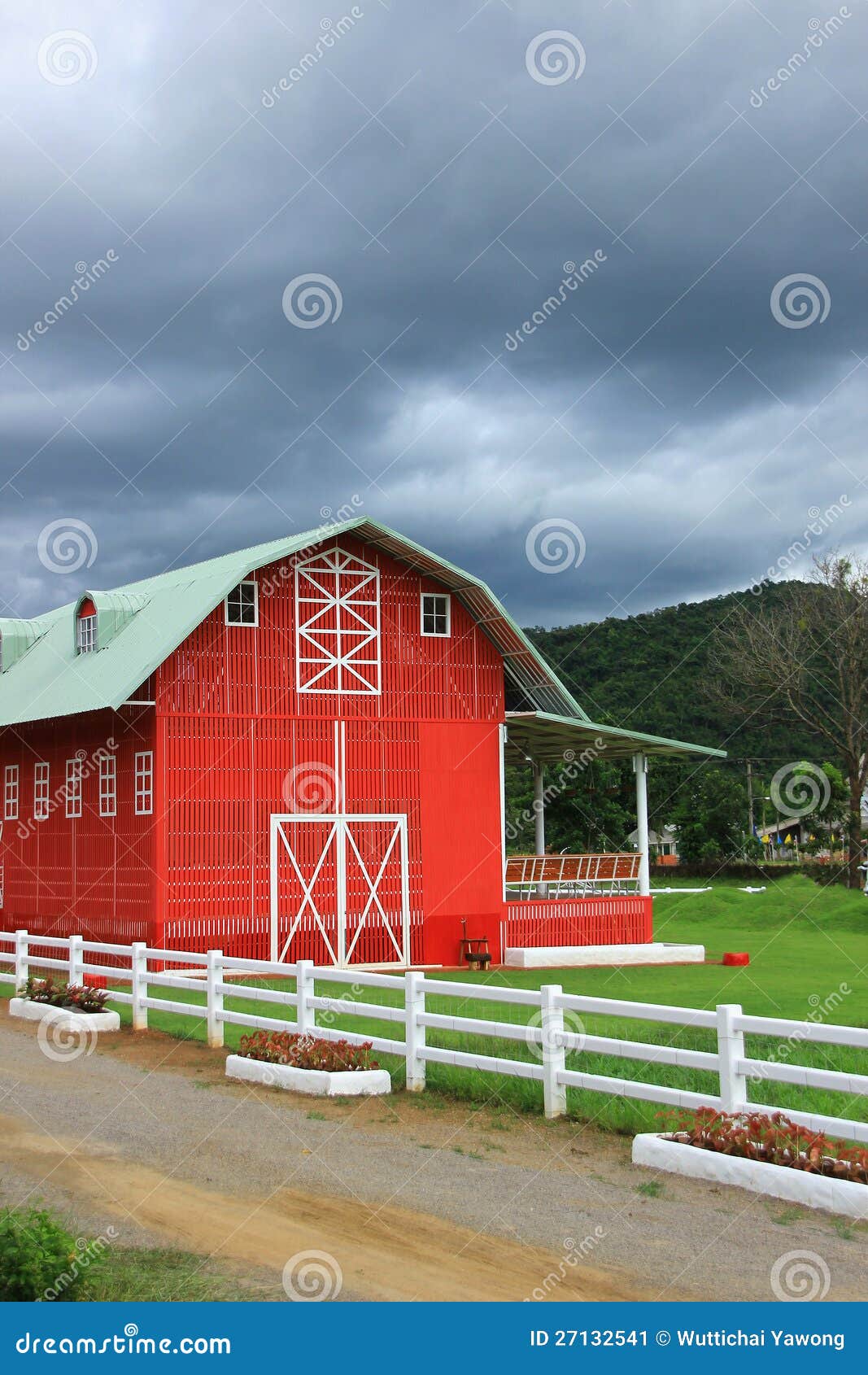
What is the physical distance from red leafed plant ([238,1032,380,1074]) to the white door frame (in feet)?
31.6

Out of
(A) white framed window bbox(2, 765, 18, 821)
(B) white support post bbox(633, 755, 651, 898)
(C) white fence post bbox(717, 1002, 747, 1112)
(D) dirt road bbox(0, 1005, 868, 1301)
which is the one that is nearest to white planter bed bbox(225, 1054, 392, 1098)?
(D) dirt road bbox(0, 1005, 868, 1301)

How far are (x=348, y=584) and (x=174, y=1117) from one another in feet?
47.8

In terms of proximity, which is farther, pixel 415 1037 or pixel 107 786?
pixel 107 786

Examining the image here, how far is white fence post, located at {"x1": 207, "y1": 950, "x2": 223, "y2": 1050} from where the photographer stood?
14585mm

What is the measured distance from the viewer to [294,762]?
2359 centimetres

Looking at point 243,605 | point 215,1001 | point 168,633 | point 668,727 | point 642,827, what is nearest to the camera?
point 215,1001

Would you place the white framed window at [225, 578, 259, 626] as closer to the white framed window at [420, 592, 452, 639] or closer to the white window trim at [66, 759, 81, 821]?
the white framed window at [420, 592, 452, 639]

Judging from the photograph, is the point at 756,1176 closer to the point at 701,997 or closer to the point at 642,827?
the point at 701,997

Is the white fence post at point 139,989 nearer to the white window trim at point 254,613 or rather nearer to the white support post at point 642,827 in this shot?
the white window trim at point 254,613

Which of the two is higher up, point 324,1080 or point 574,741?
point 574,741

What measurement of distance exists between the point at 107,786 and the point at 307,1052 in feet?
40.5

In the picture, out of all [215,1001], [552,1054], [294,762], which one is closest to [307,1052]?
[215,1001]

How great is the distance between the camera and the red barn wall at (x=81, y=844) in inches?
896

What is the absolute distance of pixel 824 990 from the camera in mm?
20875
